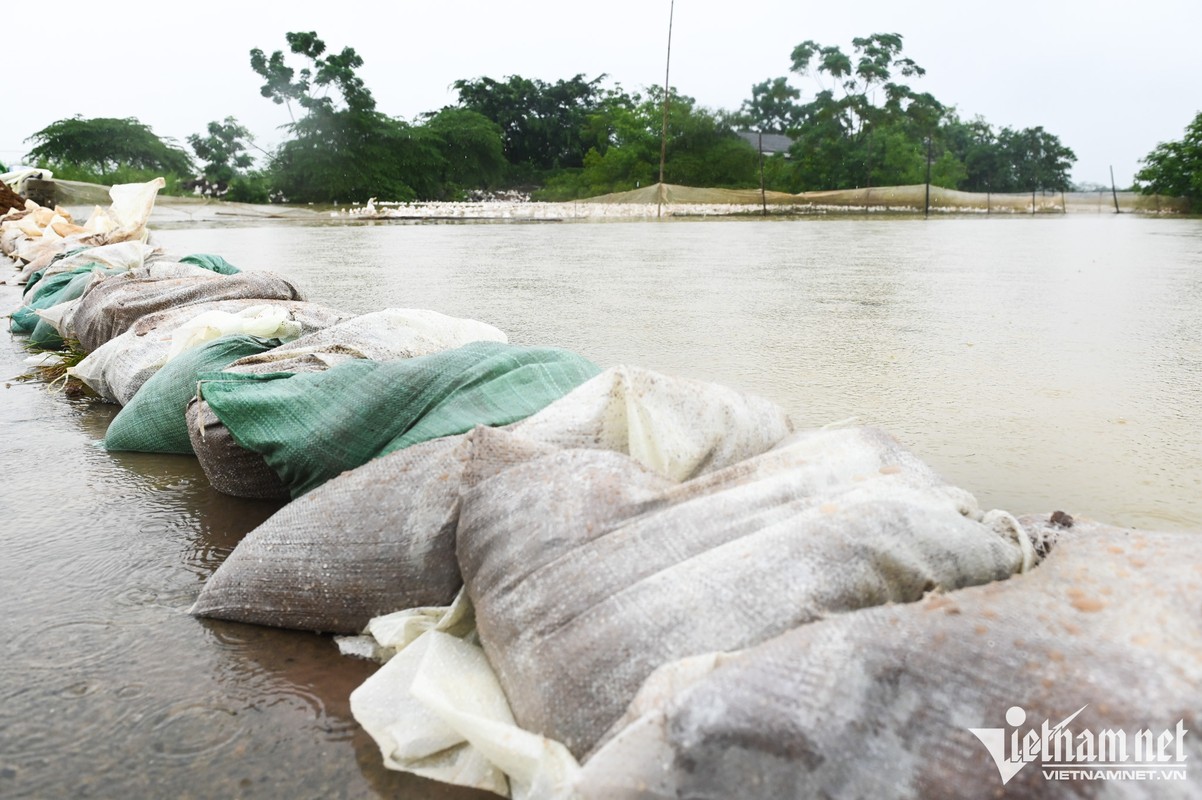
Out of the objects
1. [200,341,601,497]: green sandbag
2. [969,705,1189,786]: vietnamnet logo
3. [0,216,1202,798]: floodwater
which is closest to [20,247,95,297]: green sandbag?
[0,216,1202,798]: floodwater

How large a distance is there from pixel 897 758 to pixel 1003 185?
52922 mm

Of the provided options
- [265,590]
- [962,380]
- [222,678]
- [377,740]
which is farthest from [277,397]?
[962,380]

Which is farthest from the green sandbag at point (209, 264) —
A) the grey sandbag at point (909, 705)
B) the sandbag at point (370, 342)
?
the grey sandbag at point (909, 705)

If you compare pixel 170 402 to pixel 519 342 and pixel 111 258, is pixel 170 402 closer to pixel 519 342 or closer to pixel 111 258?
pixel 519 342

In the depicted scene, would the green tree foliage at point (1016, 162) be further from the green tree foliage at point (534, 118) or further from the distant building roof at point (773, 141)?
the green tree foliage at point (534, 118)

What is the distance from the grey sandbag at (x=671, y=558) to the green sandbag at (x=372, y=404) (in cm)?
49

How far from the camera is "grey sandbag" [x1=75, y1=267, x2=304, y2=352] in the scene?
324cm

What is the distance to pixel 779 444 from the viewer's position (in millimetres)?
1604

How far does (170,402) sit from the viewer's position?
233 centimetres

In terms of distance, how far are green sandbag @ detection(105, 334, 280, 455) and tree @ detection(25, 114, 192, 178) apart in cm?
3251

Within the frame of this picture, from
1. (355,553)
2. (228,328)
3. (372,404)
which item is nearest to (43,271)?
(228,328)

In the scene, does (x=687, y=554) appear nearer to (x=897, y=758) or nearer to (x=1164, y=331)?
(x=897, y=758)

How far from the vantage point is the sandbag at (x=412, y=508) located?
1.35 meters

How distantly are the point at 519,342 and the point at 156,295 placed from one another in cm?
139
